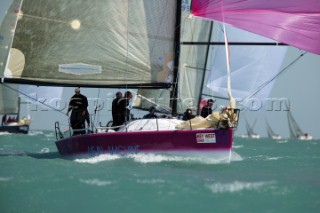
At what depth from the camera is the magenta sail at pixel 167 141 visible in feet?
54.7

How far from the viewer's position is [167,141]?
16781 millimetres

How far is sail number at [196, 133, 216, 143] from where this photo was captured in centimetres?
1662

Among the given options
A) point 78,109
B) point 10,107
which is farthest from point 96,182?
point 10,107

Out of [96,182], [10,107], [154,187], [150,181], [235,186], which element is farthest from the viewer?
[10,107]

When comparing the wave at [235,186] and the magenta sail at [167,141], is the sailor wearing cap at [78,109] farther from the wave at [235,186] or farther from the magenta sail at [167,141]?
the wave at [235,186]

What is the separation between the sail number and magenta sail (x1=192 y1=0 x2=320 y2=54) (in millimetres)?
3052

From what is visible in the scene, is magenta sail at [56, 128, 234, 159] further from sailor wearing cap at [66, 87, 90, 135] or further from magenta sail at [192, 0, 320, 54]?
magenta sail at [192, 0, 320, 54]

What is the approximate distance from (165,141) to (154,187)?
4.30m

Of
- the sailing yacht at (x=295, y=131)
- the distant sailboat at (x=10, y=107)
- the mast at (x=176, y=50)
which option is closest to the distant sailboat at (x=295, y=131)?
the sailing yacht at (x=295, y=131)

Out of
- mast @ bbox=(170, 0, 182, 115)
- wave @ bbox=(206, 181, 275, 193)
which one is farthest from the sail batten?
wave @ bbox=(206, 181, 275, 193)

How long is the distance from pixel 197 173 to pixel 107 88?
17.9ft

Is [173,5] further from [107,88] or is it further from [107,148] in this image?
[107,148]

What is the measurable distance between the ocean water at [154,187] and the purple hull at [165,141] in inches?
11.6

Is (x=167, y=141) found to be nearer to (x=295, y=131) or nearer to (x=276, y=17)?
(x=276, y=17)
